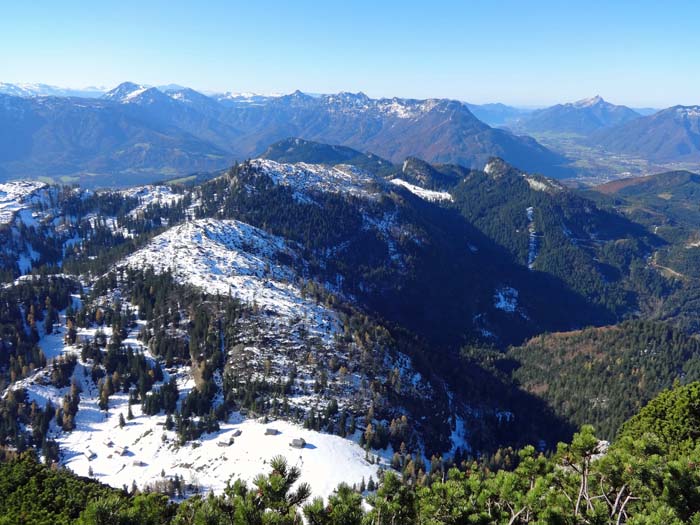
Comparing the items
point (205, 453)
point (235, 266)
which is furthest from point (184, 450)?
point (235, 266)

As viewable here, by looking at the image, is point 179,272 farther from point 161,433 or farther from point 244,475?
point 244,475

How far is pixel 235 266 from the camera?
159m

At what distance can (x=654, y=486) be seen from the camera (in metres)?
20.4

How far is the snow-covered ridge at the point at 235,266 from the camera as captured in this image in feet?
441

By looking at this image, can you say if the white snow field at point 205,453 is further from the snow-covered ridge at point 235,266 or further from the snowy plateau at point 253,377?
the snow-covered ridge at point 235,266

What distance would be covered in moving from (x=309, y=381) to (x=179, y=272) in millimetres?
66245

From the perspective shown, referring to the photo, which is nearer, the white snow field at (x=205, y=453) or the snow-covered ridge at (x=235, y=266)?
the white snow field at (x=205, y=453)

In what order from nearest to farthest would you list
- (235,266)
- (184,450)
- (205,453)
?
(205,453) → (184,450) → (235,266)

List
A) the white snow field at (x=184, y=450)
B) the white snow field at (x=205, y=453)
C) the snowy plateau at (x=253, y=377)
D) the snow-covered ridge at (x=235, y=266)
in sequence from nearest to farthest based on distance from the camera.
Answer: the white snow field at (x=205, y=453)
the white snow field at (x=184, y=450)
the snowy plateau at (x=253, y=377)
the snow-covered ridge at (x=235, y=266)

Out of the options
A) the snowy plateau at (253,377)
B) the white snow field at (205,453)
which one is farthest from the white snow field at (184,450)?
the snowy plateau at (253,377)

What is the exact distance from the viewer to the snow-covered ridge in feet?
441

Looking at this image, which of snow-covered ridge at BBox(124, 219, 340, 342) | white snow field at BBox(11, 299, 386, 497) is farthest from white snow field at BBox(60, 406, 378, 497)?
snow-covered ridge at BBox(124, 219, 340, 342)


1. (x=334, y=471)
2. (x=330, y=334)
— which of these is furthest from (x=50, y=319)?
(x=334, y=471)

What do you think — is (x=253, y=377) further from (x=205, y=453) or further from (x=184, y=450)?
(x=184, y=450)
